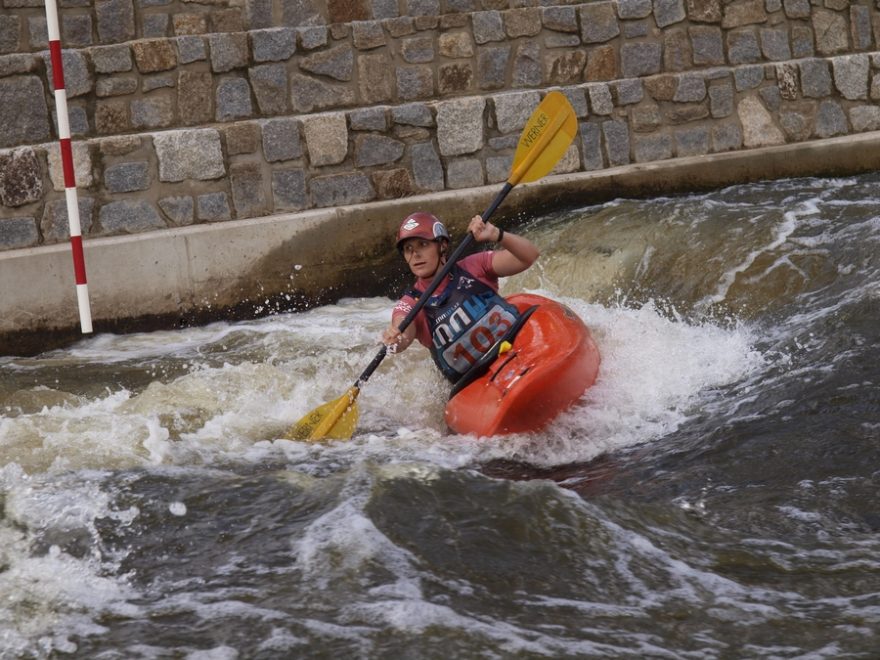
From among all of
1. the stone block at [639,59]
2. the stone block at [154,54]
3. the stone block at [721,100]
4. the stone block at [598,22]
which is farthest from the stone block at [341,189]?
the stone block at [721,100]

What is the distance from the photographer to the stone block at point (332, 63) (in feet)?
23.8

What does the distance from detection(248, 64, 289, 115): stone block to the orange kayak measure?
9.00ft

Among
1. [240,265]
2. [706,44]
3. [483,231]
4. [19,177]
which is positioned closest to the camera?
[483,231]

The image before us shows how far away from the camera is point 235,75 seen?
7.11m

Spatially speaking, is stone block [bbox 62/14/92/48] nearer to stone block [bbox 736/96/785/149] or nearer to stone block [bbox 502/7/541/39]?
stone block [bbox 502/7/541/39]

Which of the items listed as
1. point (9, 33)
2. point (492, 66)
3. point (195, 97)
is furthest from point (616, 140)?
point (9, 33)

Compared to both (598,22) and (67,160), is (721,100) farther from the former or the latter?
(67,160)

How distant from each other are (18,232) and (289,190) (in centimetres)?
151

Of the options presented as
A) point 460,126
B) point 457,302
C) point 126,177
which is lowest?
point 457,302

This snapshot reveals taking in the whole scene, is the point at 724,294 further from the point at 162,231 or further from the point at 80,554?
the point at 80,554

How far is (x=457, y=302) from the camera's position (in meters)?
5.08

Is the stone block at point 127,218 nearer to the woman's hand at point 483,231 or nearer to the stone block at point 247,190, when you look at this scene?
the stone block at point 247,190

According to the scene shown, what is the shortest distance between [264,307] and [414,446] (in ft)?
8.92

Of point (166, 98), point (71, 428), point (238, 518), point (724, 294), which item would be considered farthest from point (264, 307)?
point (238, 518)
